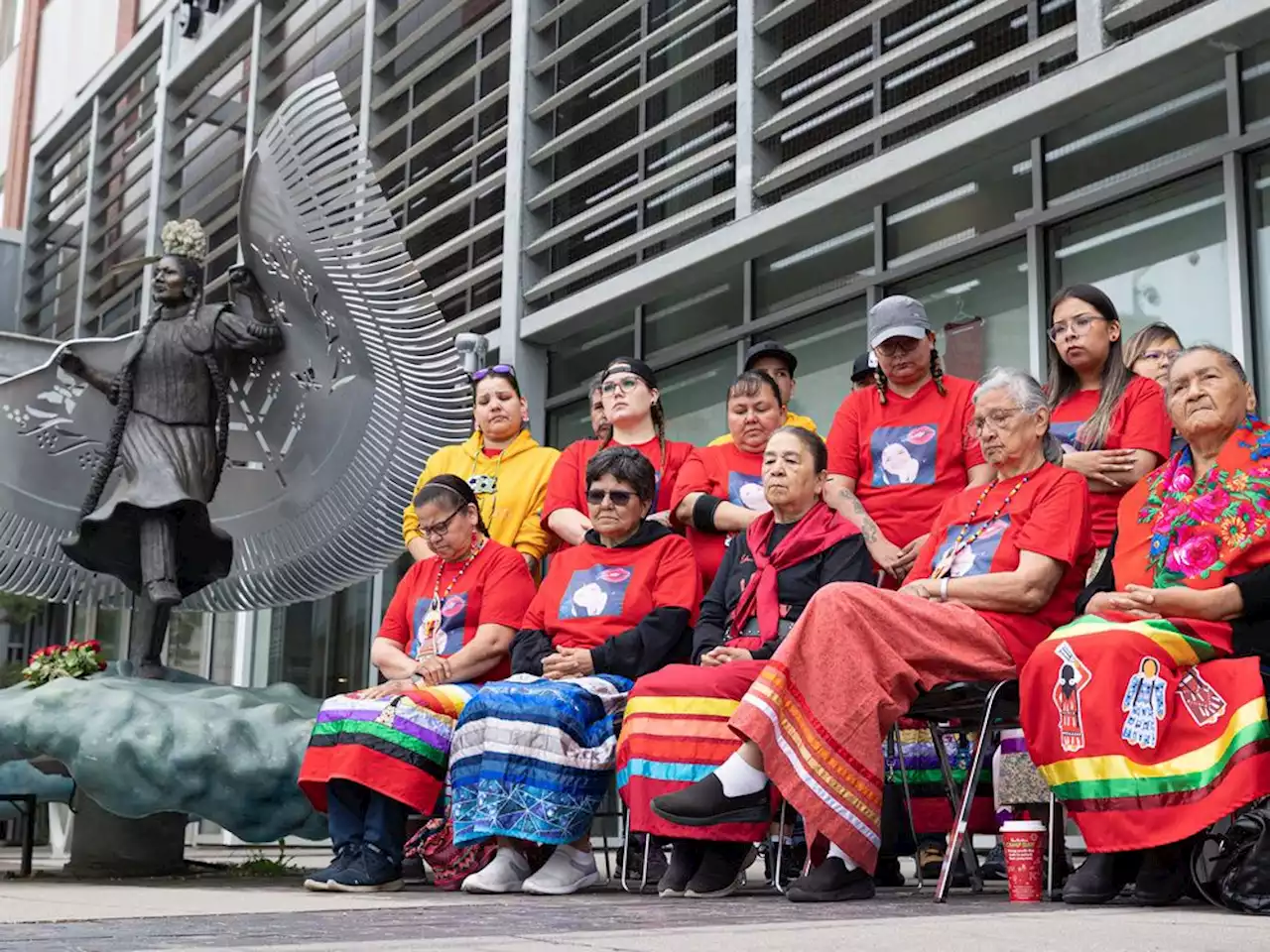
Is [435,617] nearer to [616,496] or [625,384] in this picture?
[616,496]

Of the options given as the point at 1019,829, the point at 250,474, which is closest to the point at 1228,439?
the point at 1019,829

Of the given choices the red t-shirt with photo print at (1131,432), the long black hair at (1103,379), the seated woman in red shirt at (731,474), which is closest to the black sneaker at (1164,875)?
the red t-shirt with photo print at (1131,432)

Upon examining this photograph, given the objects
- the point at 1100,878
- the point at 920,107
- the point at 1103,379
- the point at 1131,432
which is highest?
the point at 920,107

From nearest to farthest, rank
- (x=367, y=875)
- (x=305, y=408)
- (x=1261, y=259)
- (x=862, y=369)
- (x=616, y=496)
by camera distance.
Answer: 1. (x=367, y=875)
2. (x=616, y=496)
3. (x=862, y=369)
4. (x=1261, y=259)
5. (x=305, y=408)

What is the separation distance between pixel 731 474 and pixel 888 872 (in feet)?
4.67

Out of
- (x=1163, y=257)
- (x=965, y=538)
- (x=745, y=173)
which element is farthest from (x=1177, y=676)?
(x=745, y=173)

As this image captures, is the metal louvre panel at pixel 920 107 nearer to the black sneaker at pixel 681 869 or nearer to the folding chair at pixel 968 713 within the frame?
the folding chair at pixel 968 713

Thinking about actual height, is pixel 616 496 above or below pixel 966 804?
above

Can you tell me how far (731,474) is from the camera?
5.59m

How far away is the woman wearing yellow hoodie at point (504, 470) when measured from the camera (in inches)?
243

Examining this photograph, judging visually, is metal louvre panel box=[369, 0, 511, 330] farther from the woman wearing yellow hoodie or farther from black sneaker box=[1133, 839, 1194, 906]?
black sneaker box=[1133, 839, 1194, 906]

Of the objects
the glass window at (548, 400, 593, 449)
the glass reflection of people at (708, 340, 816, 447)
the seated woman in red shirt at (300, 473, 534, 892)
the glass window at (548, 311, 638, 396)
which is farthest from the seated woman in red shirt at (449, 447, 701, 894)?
the glass window at (548, 400, 593, 449)

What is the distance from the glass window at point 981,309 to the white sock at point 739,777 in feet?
12.0

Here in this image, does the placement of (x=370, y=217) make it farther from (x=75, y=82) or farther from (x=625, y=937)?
(x=75, y=82)
